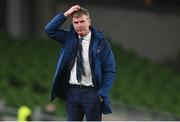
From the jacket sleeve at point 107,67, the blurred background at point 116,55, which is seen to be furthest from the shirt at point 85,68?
the blurred background at point 116,55

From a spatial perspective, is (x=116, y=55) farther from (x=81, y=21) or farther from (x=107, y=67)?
(x=81, y=21)

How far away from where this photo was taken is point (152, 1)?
71.3ft

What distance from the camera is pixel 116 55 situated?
19.4 metres

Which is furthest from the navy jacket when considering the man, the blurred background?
the blurred background

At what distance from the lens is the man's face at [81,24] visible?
5.48m

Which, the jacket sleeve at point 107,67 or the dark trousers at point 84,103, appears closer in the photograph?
the jacket sleeve at point 107,67

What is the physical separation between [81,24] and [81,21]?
0.03 metres

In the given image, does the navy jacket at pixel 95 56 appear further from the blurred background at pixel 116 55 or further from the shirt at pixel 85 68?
the blurred background at pixel 116 55

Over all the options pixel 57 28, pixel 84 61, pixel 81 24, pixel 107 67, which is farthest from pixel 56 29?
pixel 107 67

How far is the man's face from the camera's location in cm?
548

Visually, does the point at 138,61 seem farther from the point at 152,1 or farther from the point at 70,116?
the point at 70,116

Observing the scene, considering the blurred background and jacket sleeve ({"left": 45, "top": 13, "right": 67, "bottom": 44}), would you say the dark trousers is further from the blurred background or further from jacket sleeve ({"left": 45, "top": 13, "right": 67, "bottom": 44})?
the blurred background

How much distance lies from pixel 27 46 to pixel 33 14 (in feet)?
6.94

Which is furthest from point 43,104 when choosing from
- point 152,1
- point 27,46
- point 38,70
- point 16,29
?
point 152,1
